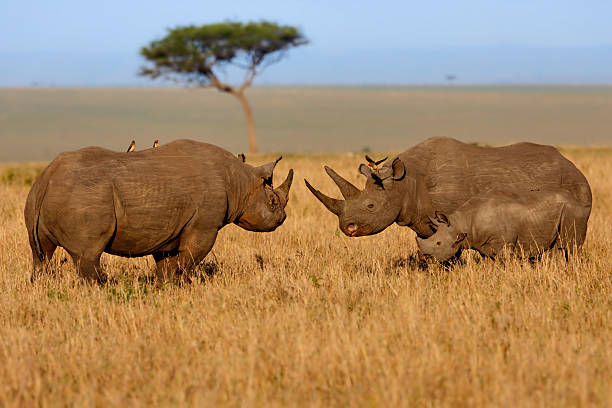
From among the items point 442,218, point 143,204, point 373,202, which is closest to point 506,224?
point 442,218

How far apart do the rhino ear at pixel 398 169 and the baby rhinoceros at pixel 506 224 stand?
1.91ft

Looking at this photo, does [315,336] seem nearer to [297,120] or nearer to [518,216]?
[518,216]

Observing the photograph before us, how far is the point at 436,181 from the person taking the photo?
319 inches

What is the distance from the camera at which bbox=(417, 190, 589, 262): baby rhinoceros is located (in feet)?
26.0

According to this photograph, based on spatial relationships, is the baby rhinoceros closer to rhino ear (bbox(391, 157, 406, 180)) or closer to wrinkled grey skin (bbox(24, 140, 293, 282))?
rhino ear (bbox(391, 157, 406, 180))

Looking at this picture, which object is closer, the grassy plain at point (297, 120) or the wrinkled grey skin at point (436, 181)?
the wrinkled grey skin at point (436, 181)

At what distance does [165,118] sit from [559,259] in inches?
3111

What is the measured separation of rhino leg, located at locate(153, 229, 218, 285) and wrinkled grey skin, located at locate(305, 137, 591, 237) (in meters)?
1.19

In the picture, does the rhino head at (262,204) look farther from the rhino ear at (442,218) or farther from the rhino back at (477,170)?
the rhino ear at (442,218)

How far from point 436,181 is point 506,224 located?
820mm

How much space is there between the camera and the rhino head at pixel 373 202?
7.80 metres

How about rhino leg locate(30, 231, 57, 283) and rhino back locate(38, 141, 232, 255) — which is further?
rhino leg locate(30, 231, 57, 283)

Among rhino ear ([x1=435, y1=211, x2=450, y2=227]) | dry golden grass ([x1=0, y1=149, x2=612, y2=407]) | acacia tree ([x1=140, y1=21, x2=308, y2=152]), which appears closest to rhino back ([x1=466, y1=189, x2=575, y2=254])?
rhino ear ([x1=435, y1=211, x2=450, y2=227])

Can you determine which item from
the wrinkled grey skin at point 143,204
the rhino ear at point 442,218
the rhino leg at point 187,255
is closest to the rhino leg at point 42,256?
the wrinkled grey skin at point 143,204
